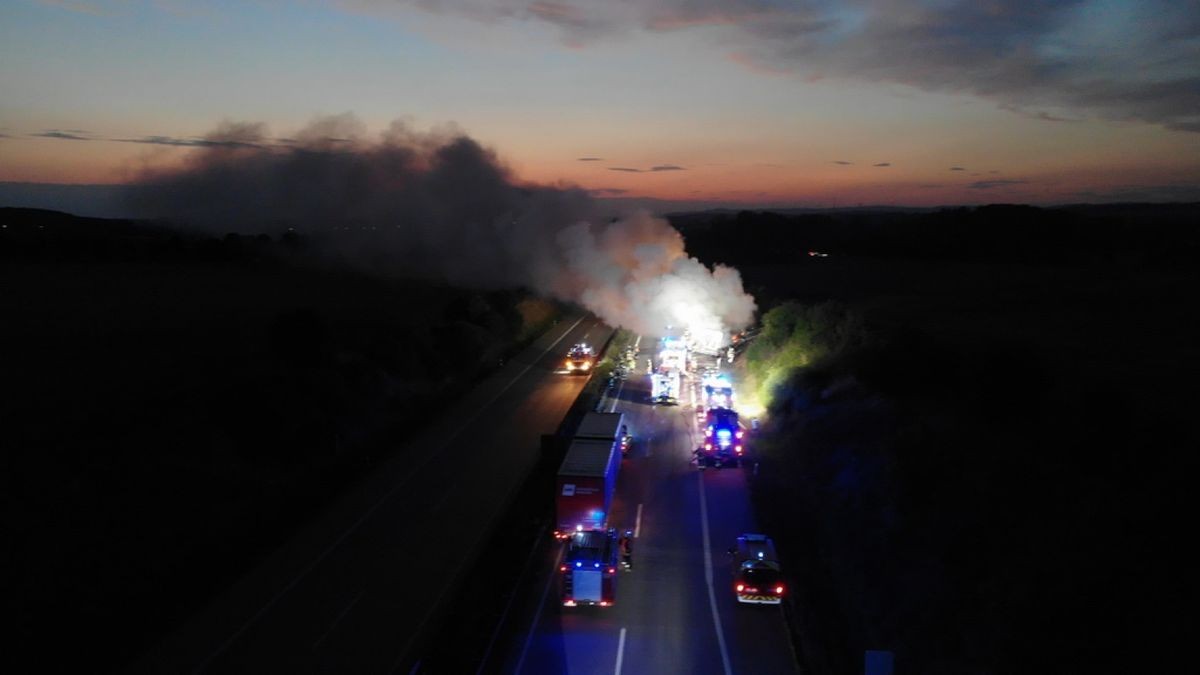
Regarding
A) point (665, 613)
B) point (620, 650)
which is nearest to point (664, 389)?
Answer: point (665, 613)

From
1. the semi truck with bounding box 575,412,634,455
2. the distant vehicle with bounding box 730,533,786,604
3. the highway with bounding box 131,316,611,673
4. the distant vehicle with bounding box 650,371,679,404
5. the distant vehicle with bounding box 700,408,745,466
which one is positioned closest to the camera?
the highway with bounding box 131,316,611,673

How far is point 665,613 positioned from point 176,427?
59.8ft

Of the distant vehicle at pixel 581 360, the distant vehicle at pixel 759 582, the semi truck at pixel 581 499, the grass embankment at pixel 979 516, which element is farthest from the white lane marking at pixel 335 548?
the grass embankment at pixel 979 516

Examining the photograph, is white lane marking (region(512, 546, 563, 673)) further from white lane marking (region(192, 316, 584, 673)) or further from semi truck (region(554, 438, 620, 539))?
white lane marking (region(192, 316, 584, 673))

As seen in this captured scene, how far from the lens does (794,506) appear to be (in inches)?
1000

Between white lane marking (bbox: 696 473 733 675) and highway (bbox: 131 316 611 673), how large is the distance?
5.92 metres

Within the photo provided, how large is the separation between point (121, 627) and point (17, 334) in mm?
34728

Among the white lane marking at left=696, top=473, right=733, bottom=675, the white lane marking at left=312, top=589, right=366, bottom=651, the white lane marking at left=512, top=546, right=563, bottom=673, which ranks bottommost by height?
the white lane marking at left=696, top=473, right=733, bottom=675

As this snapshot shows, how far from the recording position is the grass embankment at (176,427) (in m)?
19.5

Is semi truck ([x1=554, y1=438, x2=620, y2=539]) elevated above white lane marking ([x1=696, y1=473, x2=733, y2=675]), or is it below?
above

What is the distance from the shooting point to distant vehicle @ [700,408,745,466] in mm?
30375

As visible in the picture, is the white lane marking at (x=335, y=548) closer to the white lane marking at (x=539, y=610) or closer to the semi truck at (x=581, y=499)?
the white lane marking at (x=539, y=610)

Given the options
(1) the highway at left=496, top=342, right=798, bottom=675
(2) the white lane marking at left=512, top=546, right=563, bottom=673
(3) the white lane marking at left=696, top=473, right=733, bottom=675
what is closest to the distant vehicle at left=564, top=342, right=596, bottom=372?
(3) the white lane marking at left=696, top=473, right=733, bottom=675

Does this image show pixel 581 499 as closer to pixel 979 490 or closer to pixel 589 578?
pixel 589 578
